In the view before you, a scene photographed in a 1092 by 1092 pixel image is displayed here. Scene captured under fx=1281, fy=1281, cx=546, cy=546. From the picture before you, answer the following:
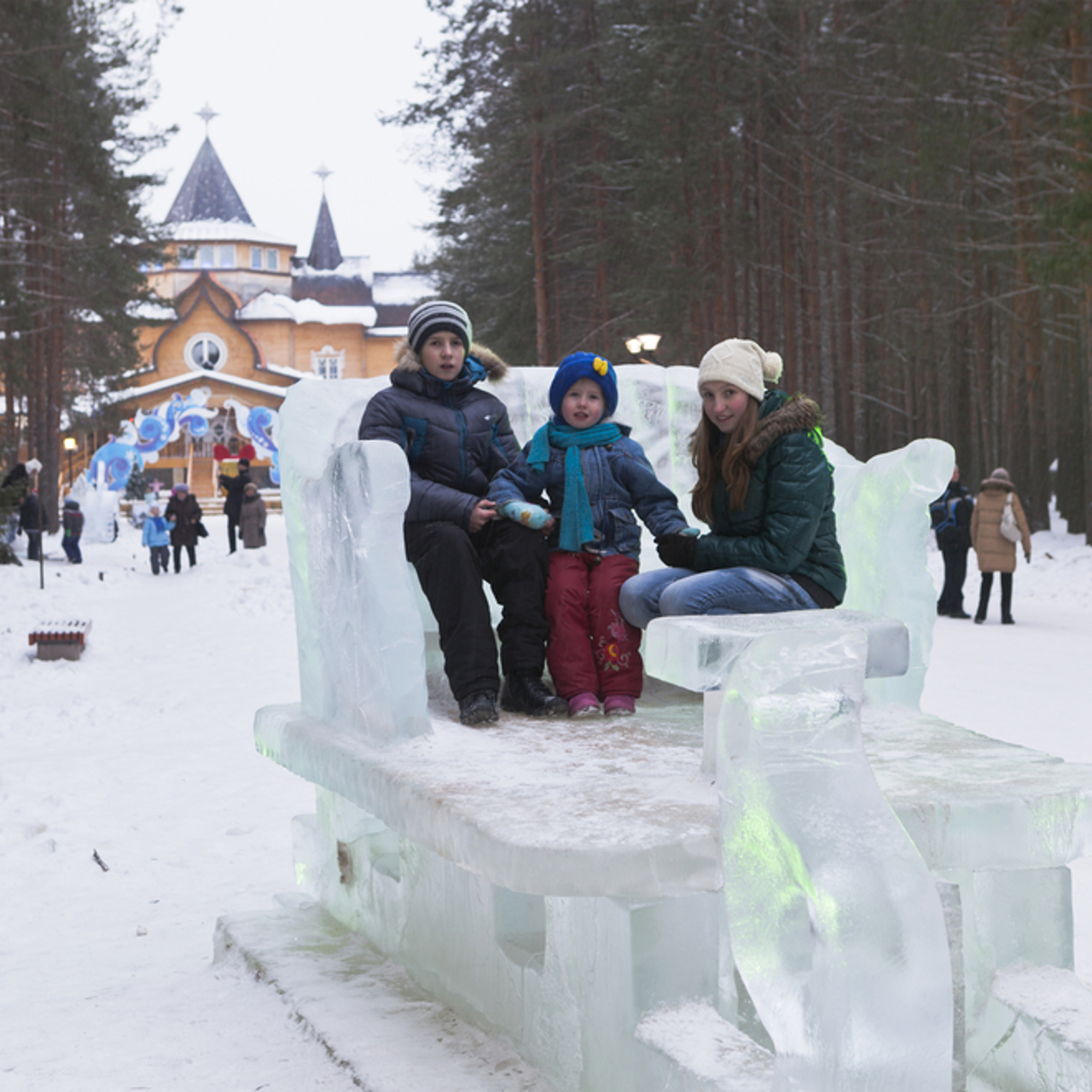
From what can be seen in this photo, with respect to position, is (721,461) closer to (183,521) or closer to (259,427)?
(183,521)

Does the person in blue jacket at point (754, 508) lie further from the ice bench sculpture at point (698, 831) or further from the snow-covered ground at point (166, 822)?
the snow-covered ground at point (166, 822)

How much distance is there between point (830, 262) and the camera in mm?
21906

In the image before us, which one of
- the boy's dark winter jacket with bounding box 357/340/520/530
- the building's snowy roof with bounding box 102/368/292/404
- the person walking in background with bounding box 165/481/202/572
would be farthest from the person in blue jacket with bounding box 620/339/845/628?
the building's snowy roof with bounding box 102/368/292/404

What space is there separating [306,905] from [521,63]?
19674mm

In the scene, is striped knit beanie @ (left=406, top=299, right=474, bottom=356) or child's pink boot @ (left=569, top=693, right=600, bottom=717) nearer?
child's pink boot @ (left=569, top=693, right=600, bottom=717)

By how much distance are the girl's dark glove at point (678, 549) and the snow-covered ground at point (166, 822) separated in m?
1.48

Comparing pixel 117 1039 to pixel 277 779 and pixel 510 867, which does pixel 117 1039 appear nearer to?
pixel 510 867

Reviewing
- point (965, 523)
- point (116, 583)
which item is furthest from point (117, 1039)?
point (116, 583)

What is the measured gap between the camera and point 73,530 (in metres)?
21.2

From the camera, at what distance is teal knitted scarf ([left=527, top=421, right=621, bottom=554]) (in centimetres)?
359

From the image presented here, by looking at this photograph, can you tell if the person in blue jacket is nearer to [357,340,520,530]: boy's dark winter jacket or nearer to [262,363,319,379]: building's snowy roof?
[357,340,520,530]: boy's dark winter jacket

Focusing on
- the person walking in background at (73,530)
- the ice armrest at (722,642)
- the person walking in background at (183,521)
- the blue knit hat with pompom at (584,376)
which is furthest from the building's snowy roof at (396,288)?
the ice armrest at (722,642)

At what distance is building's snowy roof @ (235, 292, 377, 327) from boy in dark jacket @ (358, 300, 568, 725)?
200 ft

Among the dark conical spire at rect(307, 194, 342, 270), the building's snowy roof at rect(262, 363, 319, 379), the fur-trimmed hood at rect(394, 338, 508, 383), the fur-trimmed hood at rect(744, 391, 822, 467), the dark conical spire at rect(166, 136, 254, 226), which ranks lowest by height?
the fur-trimmed hood at rect(744, 391, 822, 467)
